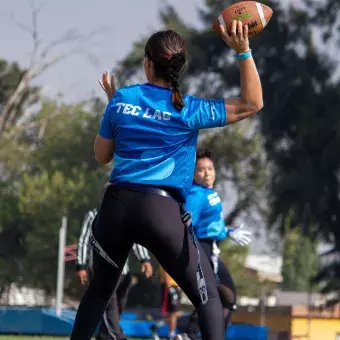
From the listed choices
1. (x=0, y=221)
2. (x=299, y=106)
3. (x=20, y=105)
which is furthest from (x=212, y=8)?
(x=0, y=221)

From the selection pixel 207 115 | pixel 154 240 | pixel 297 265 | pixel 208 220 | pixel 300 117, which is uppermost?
pixel 297 265

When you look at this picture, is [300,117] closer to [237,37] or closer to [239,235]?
[239,235]

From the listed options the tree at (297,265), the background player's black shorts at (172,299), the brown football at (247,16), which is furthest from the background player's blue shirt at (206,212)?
the tree at (297,265)

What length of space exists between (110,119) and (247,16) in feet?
3.28

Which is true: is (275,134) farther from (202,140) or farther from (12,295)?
(12,295)

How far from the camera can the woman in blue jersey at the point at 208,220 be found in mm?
10203

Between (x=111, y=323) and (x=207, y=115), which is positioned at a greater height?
(x=207, y=115)

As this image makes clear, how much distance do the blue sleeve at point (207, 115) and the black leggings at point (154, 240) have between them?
43cm

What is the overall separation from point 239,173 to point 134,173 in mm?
48616

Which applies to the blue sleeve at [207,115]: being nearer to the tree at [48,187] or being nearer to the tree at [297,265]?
the tree at [48,187]

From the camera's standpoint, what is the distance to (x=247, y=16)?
6324mm

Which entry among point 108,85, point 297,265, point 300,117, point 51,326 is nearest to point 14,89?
point 300,117

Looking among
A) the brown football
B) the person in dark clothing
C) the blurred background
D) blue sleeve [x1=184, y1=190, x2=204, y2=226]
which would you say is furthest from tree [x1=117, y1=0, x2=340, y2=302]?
the brown football

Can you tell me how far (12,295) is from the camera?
220 ft
